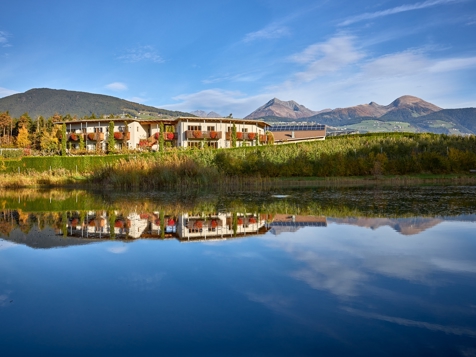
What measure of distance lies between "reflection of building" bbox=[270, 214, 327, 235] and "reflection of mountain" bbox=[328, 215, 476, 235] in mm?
373

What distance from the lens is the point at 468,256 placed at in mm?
5973

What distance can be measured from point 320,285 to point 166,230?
4.55m

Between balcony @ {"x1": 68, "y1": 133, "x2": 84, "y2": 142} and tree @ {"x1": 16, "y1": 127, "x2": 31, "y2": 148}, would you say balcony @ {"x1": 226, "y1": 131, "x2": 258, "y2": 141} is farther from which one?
tree @ {"x1": 16, "y1": 127, "x2": 31, "y2": 148}

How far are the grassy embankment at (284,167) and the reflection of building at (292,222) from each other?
10712 mm

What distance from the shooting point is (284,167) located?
25.4m

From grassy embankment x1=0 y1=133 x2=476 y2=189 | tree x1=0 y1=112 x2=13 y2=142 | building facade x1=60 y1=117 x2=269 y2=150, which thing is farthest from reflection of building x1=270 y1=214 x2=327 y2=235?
tree x1=0 y1=112 x2=13 y2=142

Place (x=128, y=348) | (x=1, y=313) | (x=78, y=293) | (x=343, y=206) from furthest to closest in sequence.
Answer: (x=343, y=206) < (x=78, y=293) < (x=1, y=313) < (x=128, y=348)

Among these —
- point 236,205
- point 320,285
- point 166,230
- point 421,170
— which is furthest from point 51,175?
point 320,285

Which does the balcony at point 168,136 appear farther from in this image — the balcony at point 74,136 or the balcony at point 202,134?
the balcony at point 74,136

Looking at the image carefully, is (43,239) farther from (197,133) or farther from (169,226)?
(197,133)

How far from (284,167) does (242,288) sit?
68.8 ft

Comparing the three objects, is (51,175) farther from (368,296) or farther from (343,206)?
(368,296)

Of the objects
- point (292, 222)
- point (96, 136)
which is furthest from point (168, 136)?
point (292, 222)

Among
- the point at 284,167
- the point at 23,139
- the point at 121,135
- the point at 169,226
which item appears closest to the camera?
the point at 169,226
